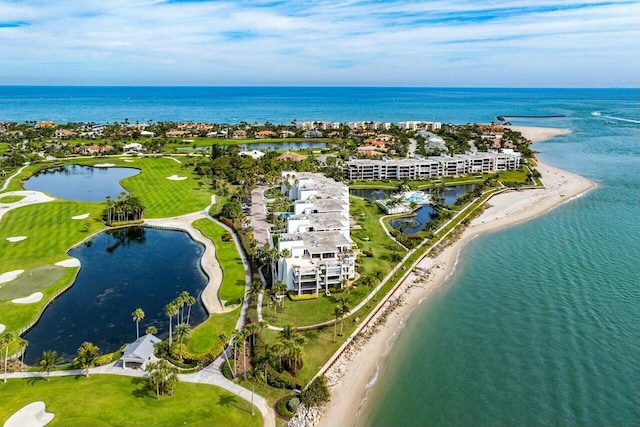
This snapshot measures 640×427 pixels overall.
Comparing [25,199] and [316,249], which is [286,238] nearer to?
[316,249]

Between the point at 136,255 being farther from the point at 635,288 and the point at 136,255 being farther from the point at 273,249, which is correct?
the point at 635,288

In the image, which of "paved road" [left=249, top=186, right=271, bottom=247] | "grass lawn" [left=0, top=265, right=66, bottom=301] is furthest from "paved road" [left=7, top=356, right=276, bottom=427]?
"paved road" [left=249, top=186, right=271, bottom=247]

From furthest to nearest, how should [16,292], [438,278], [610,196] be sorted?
[610,196] → [438,278] → [16,292]

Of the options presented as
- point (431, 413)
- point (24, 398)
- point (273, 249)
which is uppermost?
point (273, 249)

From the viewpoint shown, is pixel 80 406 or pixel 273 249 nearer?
pixel 80 406

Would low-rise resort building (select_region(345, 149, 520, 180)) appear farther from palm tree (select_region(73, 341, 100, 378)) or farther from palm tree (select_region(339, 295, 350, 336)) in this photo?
palm tree (select_region(73, 341, 100, 378))

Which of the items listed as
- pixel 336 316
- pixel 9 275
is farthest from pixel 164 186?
pixel 336 316

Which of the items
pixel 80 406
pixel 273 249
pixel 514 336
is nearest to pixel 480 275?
pixel 514 336
